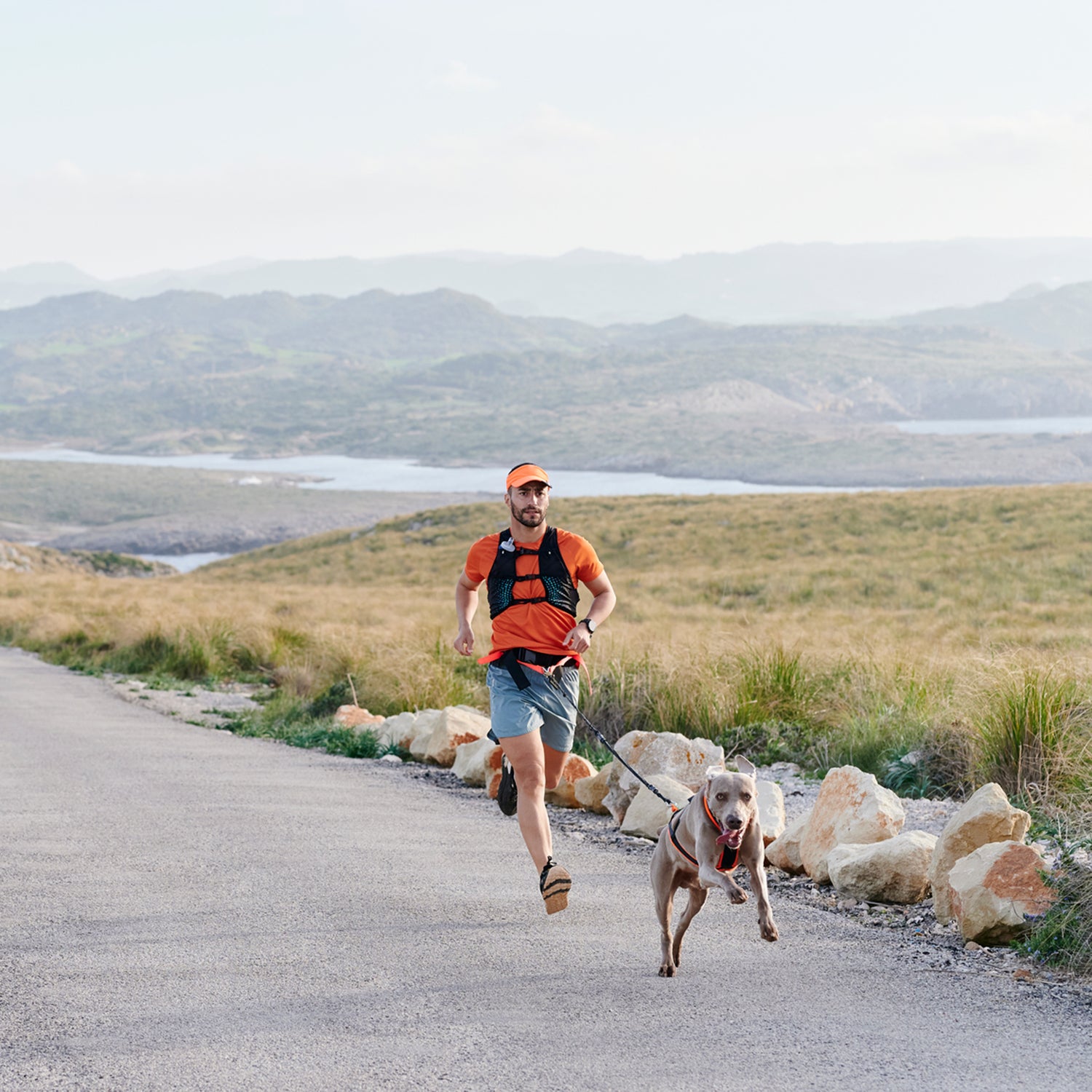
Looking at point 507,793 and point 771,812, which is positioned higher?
point 507,793

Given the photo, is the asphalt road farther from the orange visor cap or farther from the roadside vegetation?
the orange visor cap

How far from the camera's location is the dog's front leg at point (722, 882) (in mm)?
3712

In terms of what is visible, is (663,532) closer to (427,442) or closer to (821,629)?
(821,629)

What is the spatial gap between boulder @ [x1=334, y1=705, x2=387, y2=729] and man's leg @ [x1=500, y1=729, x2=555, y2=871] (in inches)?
227

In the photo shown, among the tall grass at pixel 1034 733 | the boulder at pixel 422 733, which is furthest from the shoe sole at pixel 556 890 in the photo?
the boulder at pixel 422 733

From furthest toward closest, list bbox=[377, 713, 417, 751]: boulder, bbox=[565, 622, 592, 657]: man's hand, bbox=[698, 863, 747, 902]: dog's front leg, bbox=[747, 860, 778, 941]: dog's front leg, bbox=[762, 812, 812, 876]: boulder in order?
bbox=[377, 713, 417, 751]: boulder
bbox=[762, 812, 812, 876]: boulder
bbox=[565, 622, 592, 657]: man's hand
bbox=[747, 860, 778, 941]: dog's front leg
bbox=[698, 863, 747, 902]: dog's front leg

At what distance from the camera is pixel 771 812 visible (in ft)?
21.1

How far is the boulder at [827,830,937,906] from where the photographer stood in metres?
5.50

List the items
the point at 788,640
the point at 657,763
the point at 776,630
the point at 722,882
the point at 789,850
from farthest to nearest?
the point at 776,630 → the point at 788,640 → the point at 657,763 → the point at 789,850 → the point at 722,882

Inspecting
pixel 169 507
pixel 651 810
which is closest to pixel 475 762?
pixel 651 810

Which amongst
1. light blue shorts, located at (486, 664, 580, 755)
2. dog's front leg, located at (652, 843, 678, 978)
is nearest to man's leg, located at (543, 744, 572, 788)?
light blue shorts, located at (486, 664, 580, 755)

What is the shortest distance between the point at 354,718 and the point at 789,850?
18.6 ft

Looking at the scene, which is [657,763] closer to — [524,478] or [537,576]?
[537,576]

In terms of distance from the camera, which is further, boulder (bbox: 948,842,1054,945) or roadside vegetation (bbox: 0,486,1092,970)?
roadside vegetation (bbox: 0,486,1092,970)
